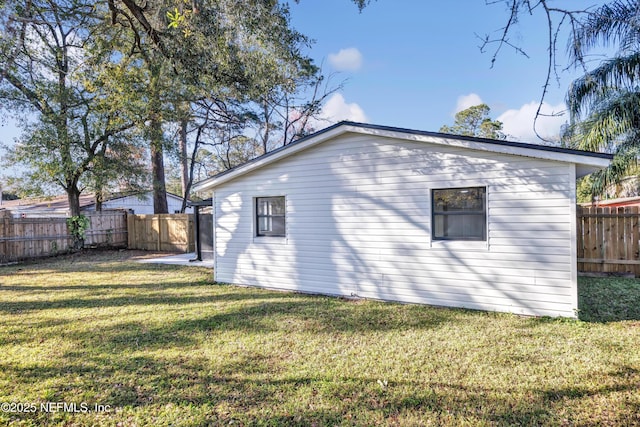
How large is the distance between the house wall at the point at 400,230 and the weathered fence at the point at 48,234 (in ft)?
29.8

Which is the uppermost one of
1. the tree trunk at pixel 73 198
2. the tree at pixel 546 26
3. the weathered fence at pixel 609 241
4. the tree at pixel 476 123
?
the tree at pixel 476 123

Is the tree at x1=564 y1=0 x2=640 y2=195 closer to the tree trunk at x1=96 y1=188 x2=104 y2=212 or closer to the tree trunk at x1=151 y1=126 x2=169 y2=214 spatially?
the tree trunk at x1=151 y1=126 x2=169 y2=214

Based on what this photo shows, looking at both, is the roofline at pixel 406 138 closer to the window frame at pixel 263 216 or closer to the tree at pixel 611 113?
the window frame at pixel 263 216

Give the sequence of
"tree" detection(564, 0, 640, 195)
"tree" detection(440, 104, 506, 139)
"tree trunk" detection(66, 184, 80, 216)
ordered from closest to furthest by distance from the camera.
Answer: "tree" detection(564, 0, 640, 195) → "tree trunk" detection(66, 184, 80, 216) → "tree" detection(440, 104, 506, 139)

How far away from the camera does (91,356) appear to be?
383 centimetres

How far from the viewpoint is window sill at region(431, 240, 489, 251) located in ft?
17.5

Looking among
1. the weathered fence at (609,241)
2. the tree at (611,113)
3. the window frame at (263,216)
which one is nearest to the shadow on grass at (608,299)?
the weathered fence at (609,241)

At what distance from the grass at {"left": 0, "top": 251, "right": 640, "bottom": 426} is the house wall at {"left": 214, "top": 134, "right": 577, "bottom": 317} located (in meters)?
0.50

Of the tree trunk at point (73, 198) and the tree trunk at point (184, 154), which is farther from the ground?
the tree trunk at point (184, 154)

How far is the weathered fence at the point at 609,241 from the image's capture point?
7.36 m

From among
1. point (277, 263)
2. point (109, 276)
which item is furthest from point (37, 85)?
point (277, 263)

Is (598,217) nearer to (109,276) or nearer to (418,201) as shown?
(418,201)

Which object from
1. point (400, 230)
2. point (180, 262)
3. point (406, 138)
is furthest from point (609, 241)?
point (180, 262)

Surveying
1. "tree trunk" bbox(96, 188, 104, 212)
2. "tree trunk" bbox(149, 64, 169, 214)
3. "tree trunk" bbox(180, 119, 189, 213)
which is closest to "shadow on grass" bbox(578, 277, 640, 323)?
"tree trunk" bbox(149, 64, 169, 214)
